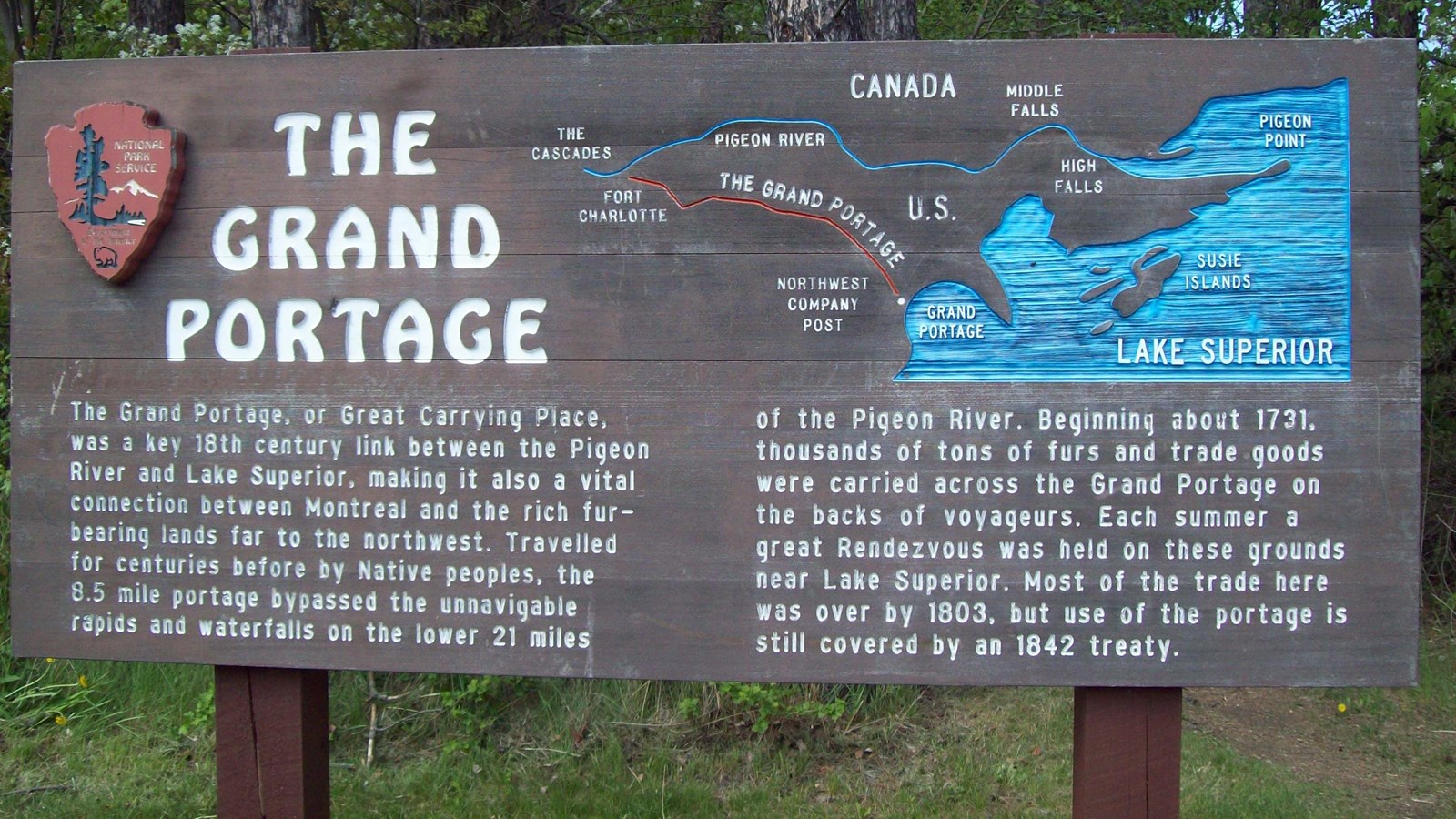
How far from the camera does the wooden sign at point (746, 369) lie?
2.61 metres

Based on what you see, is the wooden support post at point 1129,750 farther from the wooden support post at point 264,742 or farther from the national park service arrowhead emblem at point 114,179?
the national park service arrowhead emblem at point 114,179

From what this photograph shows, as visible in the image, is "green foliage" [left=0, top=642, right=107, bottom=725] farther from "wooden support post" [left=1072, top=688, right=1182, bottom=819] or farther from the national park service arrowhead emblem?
"wooden support post" [left=1072, top=688, right=1182, bottom=819]

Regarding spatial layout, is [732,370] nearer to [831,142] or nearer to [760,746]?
[831,142]

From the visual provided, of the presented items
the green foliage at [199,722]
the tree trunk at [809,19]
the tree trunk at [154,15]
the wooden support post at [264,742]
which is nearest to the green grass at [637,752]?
the green foliage at [199,722]

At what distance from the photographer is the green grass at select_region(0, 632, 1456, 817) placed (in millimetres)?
4137

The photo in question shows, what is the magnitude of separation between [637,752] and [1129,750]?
237 centimetres

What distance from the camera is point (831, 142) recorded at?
270 centimetres

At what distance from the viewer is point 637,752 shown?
455 cm

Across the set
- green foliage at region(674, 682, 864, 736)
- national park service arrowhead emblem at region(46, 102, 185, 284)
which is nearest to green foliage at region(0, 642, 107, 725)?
green foliage at region(674, 682, 864, 736)

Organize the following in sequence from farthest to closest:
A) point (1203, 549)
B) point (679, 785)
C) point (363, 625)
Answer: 1. point (679, 785)
2. point (363, 625)
3. point (1203, 549)

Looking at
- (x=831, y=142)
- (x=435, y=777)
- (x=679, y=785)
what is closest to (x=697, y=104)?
(x=831, y=142)

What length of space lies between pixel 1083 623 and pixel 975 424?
0.55 m

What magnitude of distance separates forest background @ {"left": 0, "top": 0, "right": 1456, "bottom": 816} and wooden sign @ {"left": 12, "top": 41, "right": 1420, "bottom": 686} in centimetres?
169

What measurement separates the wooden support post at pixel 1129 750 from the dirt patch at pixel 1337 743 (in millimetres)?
1999
